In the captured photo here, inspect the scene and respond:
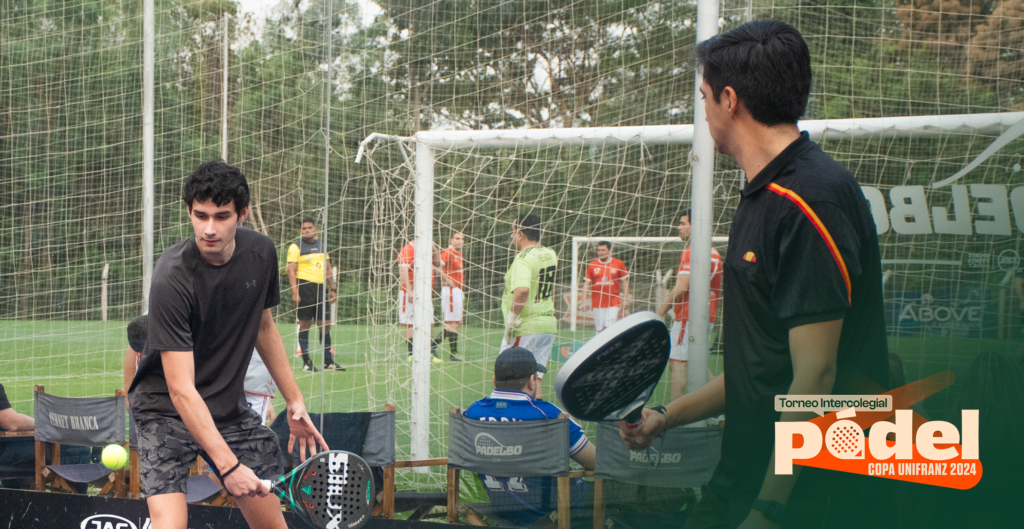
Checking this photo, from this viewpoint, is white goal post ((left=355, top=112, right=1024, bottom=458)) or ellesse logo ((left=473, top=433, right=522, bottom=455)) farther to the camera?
ellesse logo ((left=473, top=433, right=522, bottom=455))

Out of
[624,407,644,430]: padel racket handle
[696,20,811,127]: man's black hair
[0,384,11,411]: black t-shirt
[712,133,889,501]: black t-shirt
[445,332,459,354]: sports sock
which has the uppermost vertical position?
[696,20,811,127]: man's black hair

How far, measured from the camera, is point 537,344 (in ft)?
13.1

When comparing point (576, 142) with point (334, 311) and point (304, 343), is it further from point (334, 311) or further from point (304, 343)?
point (304, 343)

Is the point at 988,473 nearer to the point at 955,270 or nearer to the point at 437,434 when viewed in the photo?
the point at 955,270

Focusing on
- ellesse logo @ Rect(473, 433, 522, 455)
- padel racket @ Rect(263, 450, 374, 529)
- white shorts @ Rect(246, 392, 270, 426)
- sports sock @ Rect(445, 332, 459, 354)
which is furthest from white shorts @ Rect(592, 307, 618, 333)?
white shorts @ Rect(246, 392, 270, 426)

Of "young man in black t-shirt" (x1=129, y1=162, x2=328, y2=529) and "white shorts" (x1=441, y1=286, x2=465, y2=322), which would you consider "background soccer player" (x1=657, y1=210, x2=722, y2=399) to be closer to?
"white shorts" (x1=441, y1=286, x2=465, y2=322)

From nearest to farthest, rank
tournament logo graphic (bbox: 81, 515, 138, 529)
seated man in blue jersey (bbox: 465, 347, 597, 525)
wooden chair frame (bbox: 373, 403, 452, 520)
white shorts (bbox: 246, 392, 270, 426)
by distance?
seated man in blue jersey (bbox: 465, 347, 597, 525) → wooden chair frame (bbox: 373, 403, 452, 520) → tournament logo graphic (bbox: 81, 515, 138, 529) → white shorts (bbox: 246, 392, 270, 426)


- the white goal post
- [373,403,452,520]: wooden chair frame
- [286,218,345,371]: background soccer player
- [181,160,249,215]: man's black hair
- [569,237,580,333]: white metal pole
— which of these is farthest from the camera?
[286,218,345,371]: background soccer player

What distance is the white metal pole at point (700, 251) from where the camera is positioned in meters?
3.18

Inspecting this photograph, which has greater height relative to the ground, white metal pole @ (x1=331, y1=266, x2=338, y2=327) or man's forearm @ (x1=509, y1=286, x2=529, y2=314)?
man's forearm @ (x1=509, y1=286, x2=529, y2=314)

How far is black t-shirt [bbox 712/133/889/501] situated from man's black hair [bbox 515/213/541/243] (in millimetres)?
2058

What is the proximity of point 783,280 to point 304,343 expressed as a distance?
399 cm

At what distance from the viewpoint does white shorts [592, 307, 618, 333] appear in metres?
3.77

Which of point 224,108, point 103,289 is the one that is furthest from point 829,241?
point 103,289
